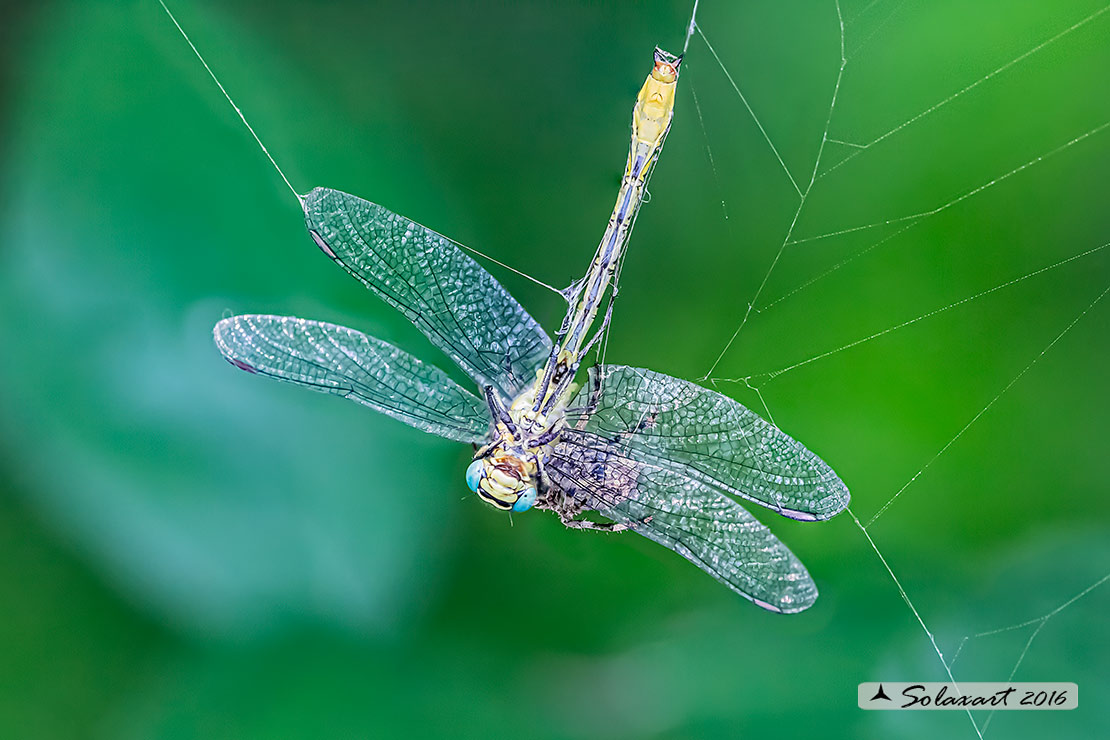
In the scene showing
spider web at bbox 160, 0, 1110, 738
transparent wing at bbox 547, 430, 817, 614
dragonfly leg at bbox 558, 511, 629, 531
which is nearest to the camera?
transparent wing at bbox 547, 430, 817, 614

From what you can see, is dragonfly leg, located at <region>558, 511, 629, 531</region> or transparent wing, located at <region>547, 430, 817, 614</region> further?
dragonfly leg, located at <region>558, 511, 629, 531</region>

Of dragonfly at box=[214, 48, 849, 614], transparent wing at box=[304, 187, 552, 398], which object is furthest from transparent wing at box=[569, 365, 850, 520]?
transparent wing at box=[304, 187, 552, 398]

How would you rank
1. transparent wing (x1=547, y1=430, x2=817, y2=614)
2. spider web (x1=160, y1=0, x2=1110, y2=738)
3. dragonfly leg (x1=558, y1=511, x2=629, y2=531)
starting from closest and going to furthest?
1. transparent wing (x1=547, y1=430, x2=817, y2=614)
2. dragonfly leg (x1=558, y1=511, x2=629, y2=531)
3. spider web (x1=160, y1=0, x2=1110, y2=738)

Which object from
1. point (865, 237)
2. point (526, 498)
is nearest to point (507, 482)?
point (526, 498)

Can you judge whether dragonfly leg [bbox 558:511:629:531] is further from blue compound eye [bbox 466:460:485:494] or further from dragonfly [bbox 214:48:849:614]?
blue compound eye [bbox 466:460:485:494]

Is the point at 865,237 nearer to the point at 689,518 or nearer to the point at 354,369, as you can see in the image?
the point at 689,518

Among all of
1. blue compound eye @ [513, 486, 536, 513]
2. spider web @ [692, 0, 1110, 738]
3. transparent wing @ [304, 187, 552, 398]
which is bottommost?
blue compound eye @ [513, 486, 536, 513]

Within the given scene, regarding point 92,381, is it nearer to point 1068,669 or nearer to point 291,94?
point 291,94
